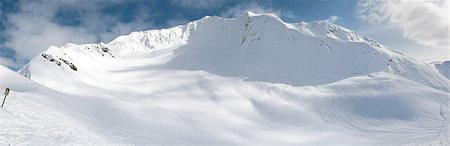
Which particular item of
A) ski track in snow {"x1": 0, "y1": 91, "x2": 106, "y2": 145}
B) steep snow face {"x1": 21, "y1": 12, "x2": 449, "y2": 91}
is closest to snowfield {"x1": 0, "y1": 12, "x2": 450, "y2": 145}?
ski track in snow {"x1": 0, "y1": 91, "x2": 106, "y2": 145}

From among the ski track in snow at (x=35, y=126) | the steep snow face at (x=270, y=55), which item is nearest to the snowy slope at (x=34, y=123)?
the ski track in snow at (x=35, y=126)

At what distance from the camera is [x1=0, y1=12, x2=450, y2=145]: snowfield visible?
1200 inches

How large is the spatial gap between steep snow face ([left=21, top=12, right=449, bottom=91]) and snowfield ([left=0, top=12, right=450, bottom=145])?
0.41m

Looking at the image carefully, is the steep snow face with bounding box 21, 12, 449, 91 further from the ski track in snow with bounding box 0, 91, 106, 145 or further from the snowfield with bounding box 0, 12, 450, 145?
the ski track in snow with bounding box 0, 91, 106, 145

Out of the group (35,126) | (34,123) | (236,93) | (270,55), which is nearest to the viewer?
(35,126)

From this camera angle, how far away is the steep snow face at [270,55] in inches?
3482

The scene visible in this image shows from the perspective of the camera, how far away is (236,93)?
7375cm

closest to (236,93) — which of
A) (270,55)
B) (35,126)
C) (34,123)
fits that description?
(270,55)

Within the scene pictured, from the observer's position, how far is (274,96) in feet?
237

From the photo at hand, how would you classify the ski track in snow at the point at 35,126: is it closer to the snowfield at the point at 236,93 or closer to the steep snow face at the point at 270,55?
the snowfield at the point at 236,93

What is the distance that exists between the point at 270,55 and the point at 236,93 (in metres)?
32.6

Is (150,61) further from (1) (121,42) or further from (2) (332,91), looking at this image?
(2) (332,91)

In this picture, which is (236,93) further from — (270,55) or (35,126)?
(35,126)

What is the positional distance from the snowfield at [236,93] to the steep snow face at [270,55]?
16.1 inches
